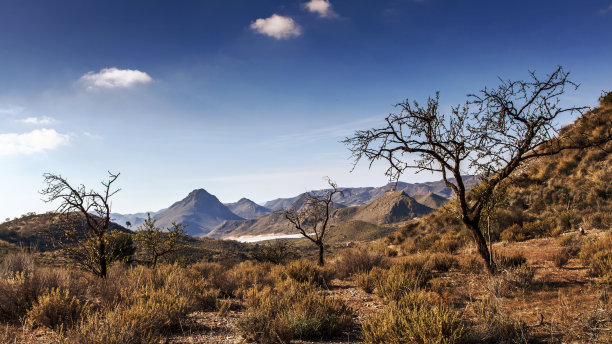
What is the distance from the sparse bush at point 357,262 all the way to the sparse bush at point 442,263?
2.20m

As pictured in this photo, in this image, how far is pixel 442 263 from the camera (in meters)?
13.1

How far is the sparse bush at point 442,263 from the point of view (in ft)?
42.9

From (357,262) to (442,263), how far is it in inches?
153

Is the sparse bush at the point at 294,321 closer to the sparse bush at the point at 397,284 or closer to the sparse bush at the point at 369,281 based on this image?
the sparse bush at the point at 397,284

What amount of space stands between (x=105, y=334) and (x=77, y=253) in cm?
1011

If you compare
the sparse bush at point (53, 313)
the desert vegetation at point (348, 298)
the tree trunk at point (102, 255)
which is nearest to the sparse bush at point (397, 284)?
the desert vegetation at point (348, 298)

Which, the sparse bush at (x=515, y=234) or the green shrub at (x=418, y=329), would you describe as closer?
the green shrub at (x=418, y=329)

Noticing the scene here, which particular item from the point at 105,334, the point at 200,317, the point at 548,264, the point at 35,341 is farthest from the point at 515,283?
the point at 35,341

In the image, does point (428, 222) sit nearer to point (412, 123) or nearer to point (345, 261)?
point (345, 261)

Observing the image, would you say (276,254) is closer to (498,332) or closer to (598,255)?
(598,255)

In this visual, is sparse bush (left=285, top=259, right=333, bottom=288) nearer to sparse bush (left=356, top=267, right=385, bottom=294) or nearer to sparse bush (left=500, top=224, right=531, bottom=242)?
sparse bush (left=356, top=267, right=385, bottom=294)

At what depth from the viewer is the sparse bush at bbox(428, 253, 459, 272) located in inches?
515

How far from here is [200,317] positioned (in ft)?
24.8

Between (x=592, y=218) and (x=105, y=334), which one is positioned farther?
(x=592, y=218)
